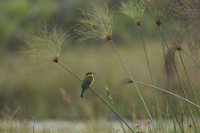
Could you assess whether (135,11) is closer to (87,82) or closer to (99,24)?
(99,24)

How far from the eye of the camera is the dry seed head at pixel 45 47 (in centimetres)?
500

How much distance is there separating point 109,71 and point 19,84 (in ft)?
5.25

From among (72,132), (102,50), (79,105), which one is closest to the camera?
(72,132)

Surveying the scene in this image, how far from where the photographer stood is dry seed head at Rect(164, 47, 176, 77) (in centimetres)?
502

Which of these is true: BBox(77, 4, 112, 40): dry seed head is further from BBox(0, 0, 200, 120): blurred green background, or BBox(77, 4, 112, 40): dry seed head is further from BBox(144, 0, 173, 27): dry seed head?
BBox(0, 0, 200, 120): blurred green background

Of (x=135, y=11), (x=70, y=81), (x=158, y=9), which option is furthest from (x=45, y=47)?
(x=70, y=81)

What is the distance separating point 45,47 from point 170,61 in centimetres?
83

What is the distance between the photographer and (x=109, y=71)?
13.7 meters

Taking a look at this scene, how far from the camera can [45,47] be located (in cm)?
507

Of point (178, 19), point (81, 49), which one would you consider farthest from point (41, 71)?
point (178, 19)

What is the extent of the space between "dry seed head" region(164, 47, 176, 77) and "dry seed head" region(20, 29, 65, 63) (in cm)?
71

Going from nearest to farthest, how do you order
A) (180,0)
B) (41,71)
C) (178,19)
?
(180,0) < (178,19) < (41,71)

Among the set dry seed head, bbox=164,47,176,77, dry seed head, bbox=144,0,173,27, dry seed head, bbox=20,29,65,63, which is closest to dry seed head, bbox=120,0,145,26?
dry seed head, bbox=144,0,173,27

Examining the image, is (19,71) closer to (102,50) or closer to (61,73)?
(61,73)
